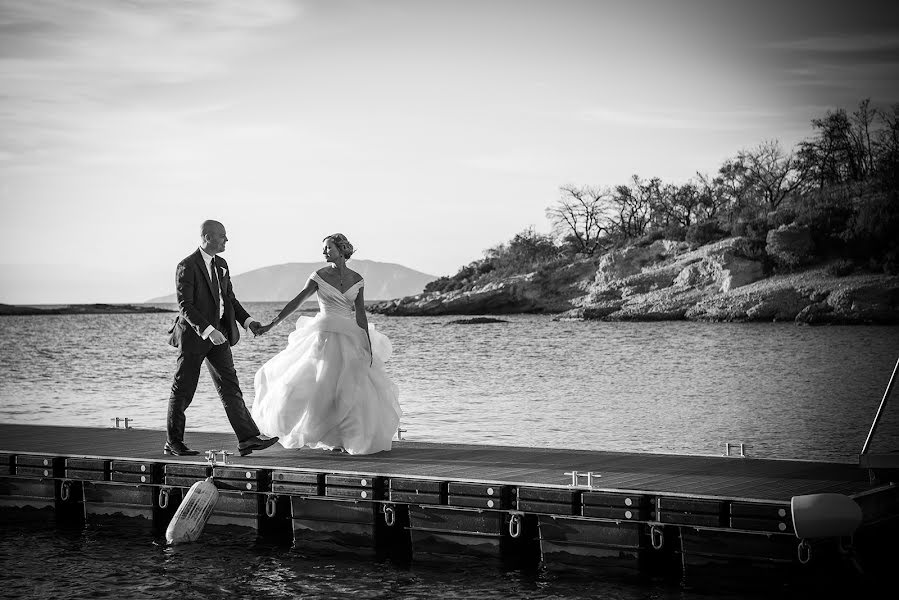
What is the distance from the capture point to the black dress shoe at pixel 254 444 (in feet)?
37.3

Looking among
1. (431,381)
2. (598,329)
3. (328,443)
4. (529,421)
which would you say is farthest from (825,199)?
(328,443)

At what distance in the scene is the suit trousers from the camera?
11.2m

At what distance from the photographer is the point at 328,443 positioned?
11.6m

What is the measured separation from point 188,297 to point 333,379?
5.65 feet

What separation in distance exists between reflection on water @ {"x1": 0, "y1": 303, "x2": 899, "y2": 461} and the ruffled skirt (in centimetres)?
511

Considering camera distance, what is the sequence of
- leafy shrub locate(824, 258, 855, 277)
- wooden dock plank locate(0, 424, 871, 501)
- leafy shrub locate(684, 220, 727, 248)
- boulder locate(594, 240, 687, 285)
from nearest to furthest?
wooden dock plank locate(0, 424, 871, 501) → leafy shrub locate(824, 258, 855, 277) → leafy shrub locate(684, 220, 727, 248) → boulder locate(594, 240, 687, 285)

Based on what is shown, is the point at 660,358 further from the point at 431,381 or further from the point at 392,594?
the point at 392,594

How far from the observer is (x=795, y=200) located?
8694 cm

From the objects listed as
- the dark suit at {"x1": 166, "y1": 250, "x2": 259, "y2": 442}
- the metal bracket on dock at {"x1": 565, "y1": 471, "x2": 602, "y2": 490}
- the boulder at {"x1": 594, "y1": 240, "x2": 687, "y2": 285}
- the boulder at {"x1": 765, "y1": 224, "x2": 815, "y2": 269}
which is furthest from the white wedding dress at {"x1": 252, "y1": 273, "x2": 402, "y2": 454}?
the boulder at {"x1": 594, "y1": 240, "x2": 687, "y2": 285}

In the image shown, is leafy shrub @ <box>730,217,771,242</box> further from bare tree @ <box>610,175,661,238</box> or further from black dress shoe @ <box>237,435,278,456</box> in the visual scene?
black dress shoe @ <box>237,435,278,456</box>

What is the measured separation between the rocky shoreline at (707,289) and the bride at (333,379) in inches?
2699

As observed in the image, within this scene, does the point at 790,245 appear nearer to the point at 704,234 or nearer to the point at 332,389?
the point at 704,234

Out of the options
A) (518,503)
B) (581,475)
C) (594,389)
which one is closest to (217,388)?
(518,503)

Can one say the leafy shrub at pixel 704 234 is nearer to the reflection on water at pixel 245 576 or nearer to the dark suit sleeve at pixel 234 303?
the dark suit sleeve at pixel 234 303
